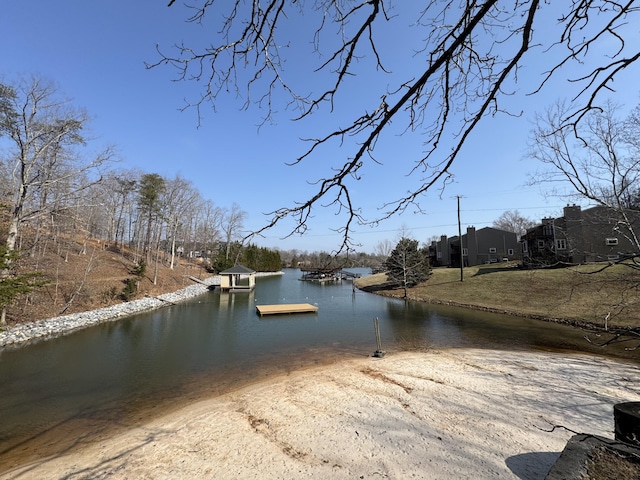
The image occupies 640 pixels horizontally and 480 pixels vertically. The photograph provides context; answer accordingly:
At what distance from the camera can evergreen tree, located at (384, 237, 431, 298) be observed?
2811 centimetres

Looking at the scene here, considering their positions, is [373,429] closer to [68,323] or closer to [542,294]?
[68,323]

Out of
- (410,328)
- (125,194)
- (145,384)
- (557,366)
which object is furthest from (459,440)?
(125,194)

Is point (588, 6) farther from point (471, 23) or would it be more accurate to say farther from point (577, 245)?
point (577, 245)

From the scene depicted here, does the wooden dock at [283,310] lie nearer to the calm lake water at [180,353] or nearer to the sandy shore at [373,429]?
the calm lake water at [180,353]

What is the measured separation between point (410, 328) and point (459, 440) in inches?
453

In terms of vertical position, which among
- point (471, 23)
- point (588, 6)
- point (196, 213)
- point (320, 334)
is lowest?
point (320, 334)

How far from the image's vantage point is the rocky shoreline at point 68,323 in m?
11.7

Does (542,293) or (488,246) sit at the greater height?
(488,246)

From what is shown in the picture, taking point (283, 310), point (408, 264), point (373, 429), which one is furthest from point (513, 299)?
point (373, 429)

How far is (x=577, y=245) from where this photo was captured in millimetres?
24625

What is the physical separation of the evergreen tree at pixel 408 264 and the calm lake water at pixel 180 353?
25.5 feet

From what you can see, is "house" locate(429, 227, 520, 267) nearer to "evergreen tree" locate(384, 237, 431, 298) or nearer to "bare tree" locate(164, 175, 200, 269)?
"evergreen tree" locate(384, 237, 431, 298)

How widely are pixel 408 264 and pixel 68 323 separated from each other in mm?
26738

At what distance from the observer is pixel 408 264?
29.0 m
